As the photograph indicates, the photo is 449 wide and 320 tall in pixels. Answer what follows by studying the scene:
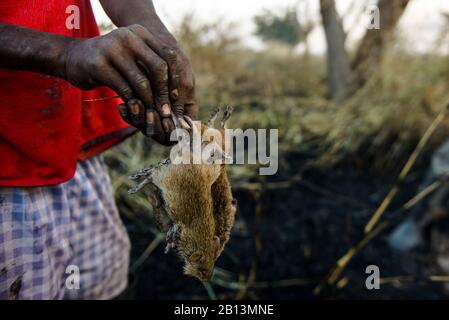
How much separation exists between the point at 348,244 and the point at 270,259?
43 cm

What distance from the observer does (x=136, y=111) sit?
0.69 metres

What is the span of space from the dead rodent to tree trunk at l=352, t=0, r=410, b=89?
301 cm

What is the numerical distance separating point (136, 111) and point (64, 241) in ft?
1.60

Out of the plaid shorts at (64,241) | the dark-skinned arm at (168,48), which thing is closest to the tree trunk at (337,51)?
the plaid shorts at (64,241)

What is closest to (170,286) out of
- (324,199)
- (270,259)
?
(270,259)

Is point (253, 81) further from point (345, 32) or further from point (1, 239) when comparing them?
point (1, 239)

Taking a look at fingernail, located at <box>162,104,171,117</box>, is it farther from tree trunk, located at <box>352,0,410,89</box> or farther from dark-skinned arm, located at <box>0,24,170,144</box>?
tree trunk, located at <box>352,0,410,89</box>

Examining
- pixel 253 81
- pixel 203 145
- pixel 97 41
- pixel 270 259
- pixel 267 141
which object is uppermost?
pixel 253 81

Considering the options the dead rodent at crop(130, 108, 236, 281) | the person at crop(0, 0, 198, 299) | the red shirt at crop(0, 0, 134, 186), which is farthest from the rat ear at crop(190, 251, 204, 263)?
the red shirt at crop(0, 0, 134, 186)

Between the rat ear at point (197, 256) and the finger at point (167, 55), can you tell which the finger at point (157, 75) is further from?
the rat ear at point (197, 256)

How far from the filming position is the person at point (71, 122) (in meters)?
0.66

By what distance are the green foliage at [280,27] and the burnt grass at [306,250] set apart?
2.19 meters

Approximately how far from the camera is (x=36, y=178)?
0.89 m

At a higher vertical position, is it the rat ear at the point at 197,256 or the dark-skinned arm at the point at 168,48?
the dark-skinned arm at the point at 168,48
